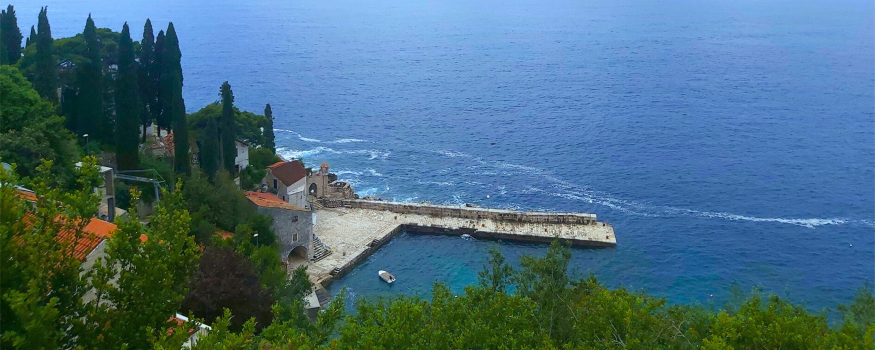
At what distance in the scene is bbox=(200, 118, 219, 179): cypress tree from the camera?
158 ft

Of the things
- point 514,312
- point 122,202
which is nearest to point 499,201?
point 122,202

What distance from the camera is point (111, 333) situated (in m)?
11.8

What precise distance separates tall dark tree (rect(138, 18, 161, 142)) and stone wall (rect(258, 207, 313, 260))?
1456cm

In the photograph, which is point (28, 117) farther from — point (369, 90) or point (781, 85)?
point (781, 85)

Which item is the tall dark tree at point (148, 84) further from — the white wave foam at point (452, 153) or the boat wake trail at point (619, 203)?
the white wave foam at point (452, 153)

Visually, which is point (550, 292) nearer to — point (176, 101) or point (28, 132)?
point (28, 132)

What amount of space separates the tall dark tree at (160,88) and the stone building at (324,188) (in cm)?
1331

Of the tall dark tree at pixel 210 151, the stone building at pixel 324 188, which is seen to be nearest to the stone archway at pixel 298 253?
the tall dark tree at pixel 210 151

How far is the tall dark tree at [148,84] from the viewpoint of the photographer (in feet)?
175

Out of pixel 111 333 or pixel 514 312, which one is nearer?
pixel 111 333

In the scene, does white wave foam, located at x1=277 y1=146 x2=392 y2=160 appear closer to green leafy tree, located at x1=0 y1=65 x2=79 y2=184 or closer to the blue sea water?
the blue sea water

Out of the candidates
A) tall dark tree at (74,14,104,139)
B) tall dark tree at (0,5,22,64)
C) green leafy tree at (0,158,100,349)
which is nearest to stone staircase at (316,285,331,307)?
tall dark tree at (74,14,104,139)

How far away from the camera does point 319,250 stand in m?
50.9

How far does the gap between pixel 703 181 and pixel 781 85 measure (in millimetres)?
51236
